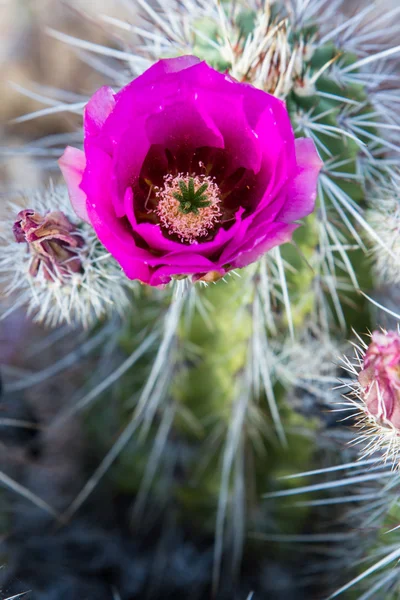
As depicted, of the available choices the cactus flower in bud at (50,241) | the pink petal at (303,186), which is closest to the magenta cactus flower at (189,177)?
the pink petal at (303,186)

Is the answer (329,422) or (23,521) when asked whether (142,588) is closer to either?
(23,521)

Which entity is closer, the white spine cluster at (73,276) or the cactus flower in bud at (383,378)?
the cactus flower in bud at (383,378)

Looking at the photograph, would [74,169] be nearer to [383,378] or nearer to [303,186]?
[303,186]

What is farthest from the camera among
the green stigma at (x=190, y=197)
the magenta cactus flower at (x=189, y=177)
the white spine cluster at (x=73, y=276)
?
the white spine cluster at (x=73, y=276)

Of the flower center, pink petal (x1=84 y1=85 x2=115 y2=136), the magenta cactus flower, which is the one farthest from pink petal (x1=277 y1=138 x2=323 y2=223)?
pink petal (x1=84 y1=85 x2=115 y2=136)

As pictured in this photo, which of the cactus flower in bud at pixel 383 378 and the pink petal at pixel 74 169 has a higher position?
the pink petal at pixel 74 169

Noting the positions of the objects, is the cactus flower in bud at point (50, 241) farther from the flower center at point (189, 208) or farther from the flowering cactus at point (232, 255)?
the flower center at point (189, 208)

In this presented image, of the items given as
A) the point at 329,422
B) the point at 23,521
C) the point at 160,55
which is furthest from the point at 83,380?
the point at 160,55

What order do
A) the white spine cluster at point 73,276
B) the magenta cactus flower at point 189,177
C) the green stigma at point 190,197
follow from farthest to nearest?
the white spine cluster at point 73,276 → the green stigma at point 190,197 → the magenta cactus flower at point 189,177
